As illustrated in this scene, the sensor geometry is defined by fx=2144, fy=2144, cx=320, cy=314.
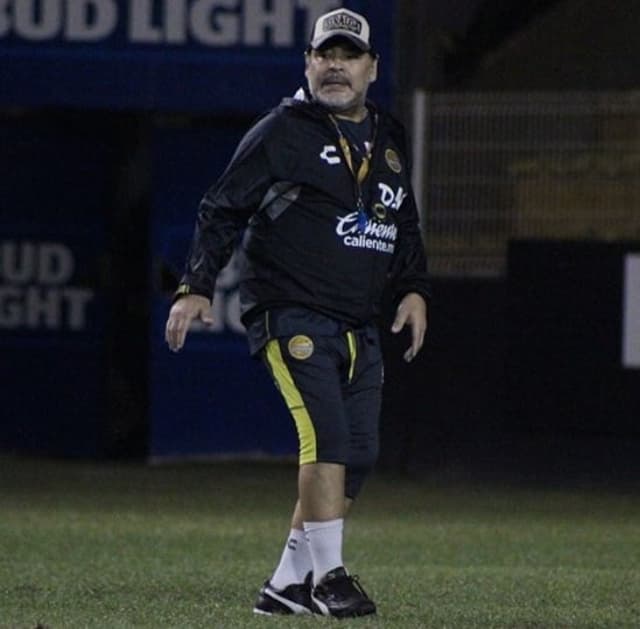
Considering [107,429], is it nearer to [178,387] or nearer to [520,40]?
[178,387]

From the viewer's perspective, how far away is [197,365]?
13.7 m

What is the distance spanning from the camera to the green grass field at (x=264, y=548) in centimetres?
700

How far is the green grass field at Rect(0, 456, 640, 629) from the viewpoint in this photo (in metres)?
7.00

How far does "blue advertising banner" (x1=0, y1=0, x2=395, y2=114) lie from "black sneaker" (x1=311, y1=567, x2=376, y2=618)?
21.8 ft

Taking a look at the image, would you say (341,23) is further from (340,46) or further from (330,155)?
(330,155)

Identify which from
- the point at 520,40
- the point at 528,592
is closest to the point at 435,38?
the point at 520,40

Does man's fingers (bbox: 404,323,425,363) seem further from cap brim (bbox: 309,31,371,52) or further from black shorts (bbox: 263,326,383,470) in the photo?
cap brim (bbox: 309,31,371,52)

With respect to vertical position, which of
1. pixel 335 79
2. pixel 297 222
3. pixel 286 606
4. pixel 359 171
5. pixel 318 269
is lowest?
pixel 286 606

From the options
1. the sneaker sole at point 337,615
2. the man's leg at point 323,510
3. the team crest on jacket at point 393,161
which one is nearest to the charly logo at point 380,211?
the team crest on jacket at point 393,161

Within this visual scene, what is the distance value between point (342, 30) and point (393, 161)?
1.57ft

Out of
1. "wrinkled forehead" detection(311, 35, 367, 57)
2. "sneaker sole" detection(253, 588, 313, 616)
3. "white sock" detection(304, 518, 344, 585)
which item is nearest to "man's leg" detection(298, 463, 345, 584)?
"white sock" detection(304, 518, 344, 585)

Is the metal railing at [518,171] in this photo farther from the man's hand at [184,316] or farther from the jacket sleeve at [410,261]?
the man's hand at [184,316]

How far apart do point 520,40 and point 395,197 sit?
1252 centimetres

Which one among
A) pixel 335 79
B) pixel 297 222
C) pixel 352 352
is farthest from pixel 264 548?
pixel 335 79
